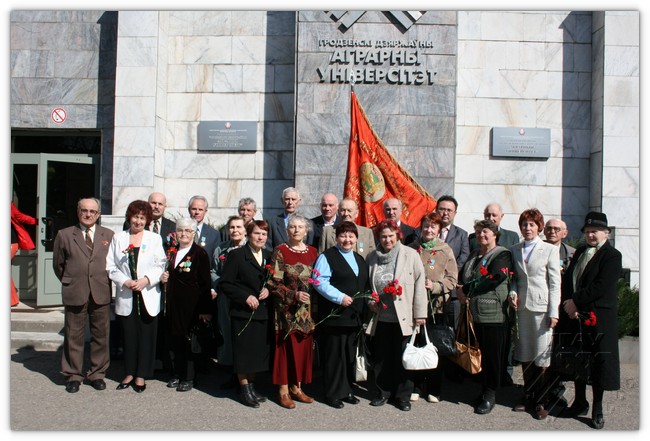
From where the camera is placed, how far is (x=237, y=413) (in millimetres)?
5391

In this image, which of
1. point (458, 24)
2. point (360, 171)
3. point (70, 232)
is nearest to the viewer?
point (70, 232)

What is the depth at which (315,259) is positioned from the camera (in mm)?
5738

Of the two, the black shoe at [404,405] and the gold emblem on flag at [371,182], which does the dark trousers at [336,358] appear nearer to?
the black shoe at [404,405]

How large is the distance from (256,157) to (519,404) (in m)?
5.63

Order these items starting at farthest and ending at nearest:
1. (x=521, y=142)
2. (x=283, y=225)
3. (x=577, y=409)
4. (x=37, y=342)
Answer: (x=521, y=142)
(x=37, y=342)
(x=283, y=225)
(x=577, y=409)

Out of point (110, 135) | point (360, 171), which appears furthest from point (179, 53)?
point (360, 171)

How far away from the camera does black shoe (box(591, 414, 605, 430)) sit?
5234mm

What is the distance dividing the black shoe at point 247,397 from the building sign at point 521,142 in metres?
5.70

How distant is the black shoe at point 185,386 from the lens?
19.7 feet

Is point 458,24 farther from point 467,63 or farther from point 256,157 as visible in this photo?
point 256,157

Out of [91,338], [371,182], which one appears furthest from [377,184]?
[91,338]

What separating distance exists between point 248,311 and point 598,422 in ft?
10.4

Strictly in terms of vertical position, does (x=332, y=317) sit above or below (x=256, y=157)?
below

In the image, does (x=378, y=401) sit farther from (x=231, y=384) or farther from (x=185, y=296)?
(x=185, y=296)
